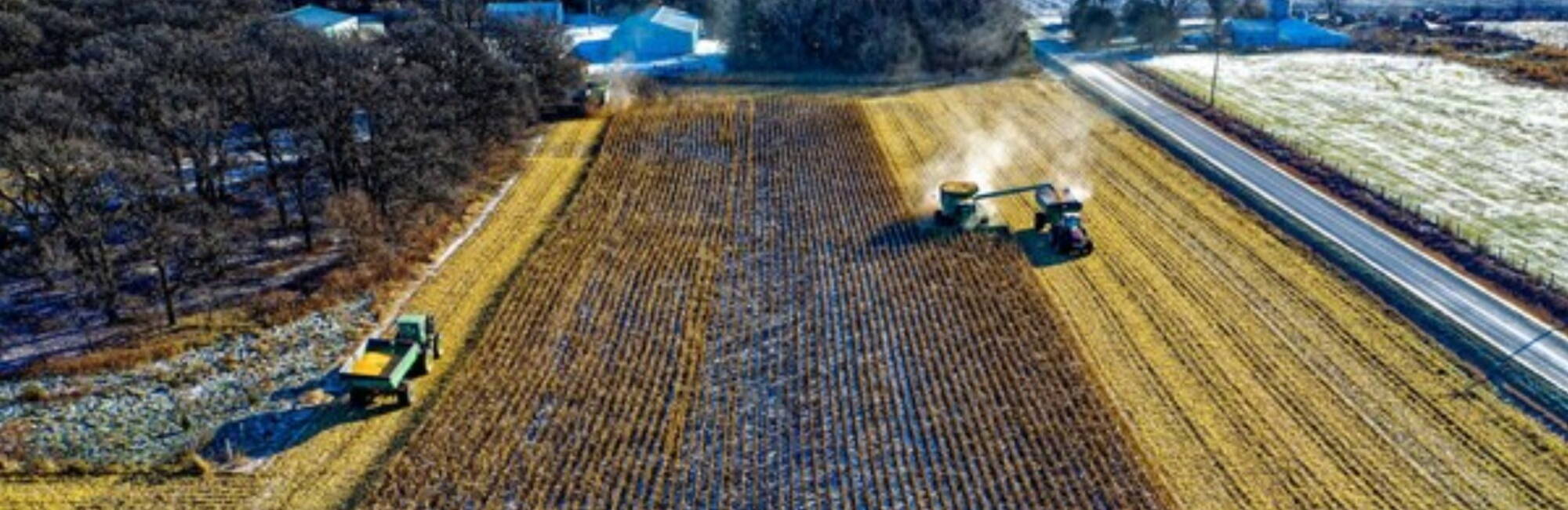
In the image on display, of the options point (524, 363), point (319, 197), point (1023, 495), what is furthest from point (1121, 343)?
point (319, 197)

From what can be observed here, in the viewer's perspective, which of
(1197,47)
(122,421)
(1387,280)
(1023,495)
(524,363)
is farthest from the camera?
(1197,47)

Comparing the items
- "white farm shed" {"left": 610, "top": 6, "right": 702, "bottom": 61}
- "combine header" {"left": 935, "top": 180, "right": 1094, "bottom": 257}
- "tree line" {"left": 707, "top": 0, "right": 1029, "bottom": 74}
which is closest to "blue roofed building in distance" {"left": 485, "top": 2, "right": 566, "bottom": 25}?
"white farm shed" {"left": 610, "top": 6, "right": 702, "bottom": 61}

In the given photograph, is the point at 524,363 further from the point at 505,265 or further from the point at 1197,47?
the point at 1197,47

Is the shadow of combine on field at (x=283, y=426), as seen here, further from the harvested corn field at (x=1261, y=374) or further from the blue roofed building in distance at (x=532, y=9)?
the blue roofed building in distance at (x=532, y=9)

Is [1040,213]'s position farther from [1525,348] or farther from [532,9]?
[532,9]

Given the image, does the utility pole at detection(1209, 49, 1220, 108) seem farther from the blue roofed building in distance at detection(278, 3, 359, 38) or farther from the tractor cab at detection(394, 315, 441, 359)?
the blue roofed building in distance at detection(278, 3, 359, 38)
